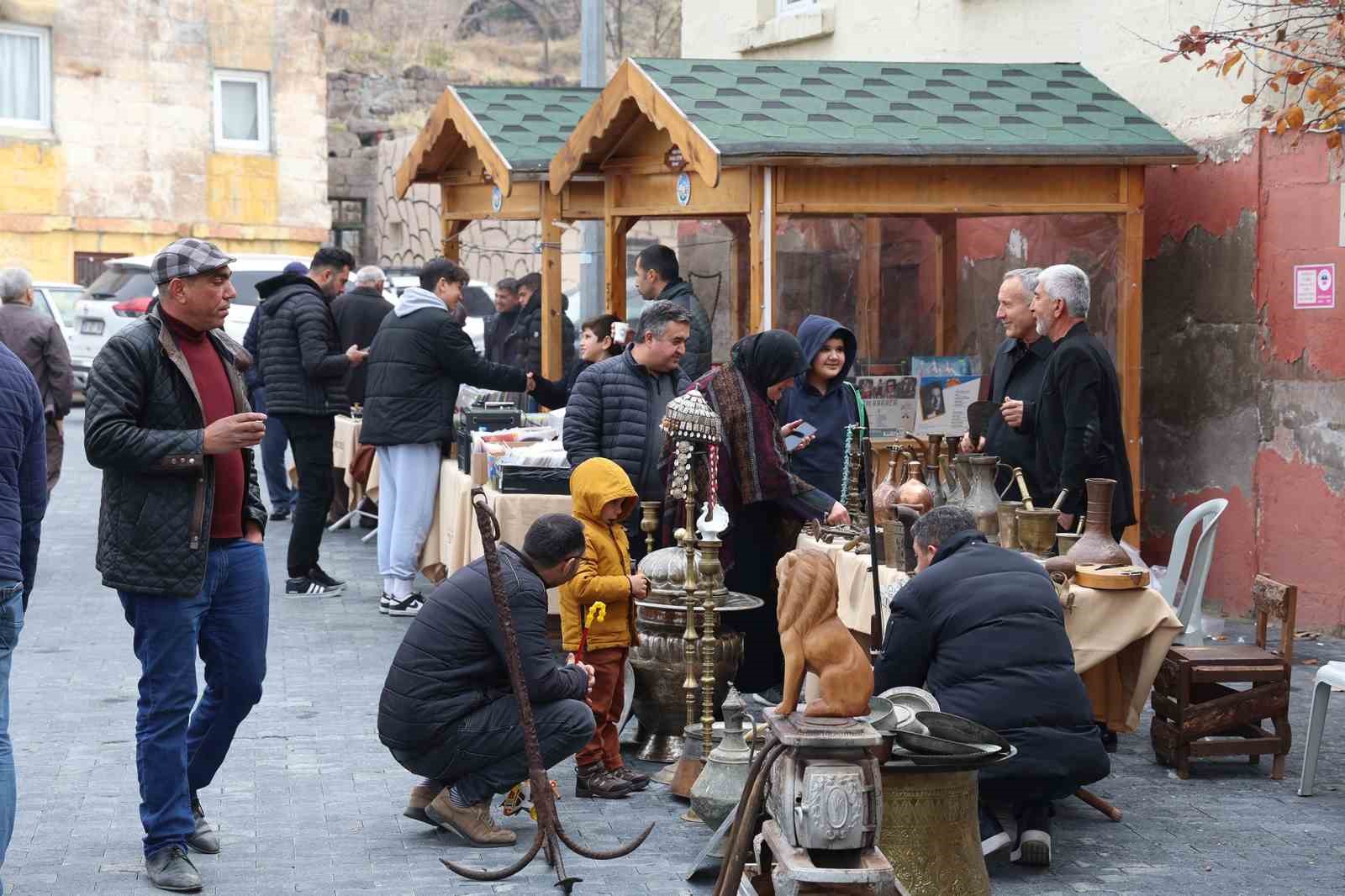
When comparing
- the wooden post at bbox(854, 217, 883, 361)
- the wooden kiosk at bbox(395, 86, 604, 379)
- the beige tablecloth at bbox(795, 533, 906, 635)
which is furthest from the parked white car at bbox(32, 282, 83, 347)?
the beige tablecloth at bbox(795, 533, 906, 635)

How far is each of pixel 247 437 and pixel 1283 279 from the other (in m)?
6.39

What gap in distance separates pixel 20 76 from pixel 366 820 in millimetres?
23079

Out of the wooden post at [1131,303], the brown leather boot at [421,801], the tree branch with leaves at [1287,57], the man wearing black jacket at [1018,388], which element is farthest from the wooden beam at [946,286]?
the brown leather boot at [421,801]

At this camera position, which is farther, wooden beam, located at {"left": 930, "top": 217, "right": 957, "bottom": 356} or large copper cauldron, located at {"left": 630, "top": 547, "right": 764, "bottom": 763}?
wooden beam, located at {"left": 930, "top": 217, "right": 957, "bottom": 356}

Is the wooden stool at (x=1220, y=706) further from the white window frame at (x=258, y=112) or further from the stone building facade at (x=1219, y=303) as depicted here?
the white window frame at (x=258, y=112)

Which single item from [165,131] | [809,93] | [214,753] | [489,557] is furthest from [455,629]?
[165,131]

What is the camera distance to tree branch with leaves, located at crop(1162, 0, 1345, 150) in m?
6.95

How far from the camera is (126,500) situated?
517cm

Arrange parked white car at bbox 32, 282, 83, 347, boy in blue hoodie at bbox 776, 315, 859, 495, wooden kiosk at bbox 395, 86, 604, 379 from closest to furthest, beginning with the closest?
boy in blue hoodie at bbox 776, 315, 859, 495 → wooden kiosk at bbox 395, 86, 604, 379 → parked white car at bbox 32, 282, 83, 347

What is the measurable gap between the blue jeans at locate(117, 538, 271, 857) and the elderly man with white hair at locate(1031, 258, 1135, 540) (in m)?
A: 3.42

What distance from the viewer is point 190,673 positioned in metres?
5.27

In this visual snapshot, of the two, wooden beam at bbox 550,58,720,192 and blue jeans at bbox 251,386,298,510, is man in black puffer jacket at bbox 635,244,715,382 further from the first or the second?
blue jeans at bbox 251,386,298,510

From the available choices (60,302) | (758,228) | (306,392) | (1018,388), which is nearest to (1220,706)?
(1018,388)

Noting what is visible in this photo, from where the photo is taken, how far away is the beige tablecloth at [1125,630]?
628 centimetres
